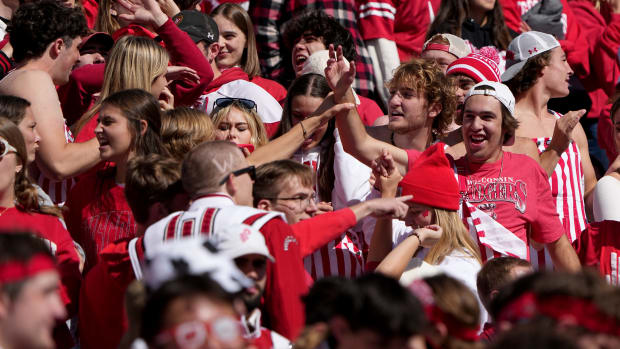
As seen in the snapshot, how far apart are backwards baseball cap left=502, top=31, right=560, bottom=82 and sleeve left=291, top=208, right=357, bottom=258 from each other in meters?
3.04

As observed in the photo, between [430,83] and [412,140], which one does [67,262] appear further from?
[430,83]

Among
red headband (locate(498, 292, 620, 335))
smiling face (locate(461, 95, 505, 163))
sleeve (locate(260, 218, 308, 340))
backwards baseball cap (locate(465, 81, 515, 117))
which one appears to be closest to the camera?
red headband (locate(498, 292, 620, 335))

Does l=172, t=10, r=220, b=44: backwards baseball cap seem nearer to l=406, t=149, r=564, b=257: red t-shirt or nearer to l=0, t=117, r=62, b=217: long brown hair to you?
l=406, t=149, r=564, b=257: red t-shirt

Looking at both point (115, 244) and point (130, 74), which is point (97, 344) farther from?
point (130, 74)

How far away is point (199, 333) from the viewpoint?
9.18 ft

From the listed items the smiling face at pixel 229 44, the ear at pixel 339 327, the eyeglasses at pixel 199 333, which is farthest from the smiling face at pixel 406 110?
the eyeglasses at pixel 199 333

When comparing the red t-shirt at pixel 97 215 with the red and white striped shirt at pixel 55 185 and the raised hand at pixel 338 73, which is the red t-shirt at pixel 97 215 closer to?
the red and white striped shirt at pixel 55 185

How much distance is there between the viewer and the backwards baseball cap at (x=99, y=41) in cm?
620

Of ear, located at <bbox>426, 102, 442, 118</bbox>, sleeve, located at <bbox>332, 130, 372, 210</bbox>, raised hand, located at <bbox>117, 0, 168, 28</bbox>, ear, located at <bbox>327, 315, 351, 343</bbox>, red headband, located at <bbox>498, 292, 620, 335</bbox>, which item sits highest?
red headband, located at <bbox>498, 292, 620, 335</bbox>

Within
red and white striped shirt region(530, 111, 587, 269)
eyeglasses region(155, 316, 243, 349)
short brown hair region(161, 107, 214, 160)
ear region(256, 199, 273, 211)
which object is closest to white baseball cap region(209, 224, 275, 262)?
eyeglasses region(155, 316, 243, 349)

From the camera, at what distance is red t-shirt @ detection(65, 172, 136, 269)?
191 inches

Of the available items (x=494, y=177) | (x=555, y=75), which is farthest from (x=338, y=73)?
(x=555, y=75)

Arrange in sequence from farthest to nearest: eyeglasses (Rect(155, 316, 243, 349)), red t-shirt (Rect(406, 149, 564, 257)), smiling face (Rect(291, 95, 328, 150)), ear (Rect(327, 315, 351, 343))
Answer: smiling face (Rect(291, 95, 328, 150)), red t-shirt (Rect(406, 149, 564, 257)), ear (Rect(327, 315, 351, 343)), eyeglasses (Rect(155, 316, 243, 349))

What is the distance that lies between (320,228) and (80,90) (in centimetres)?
235
